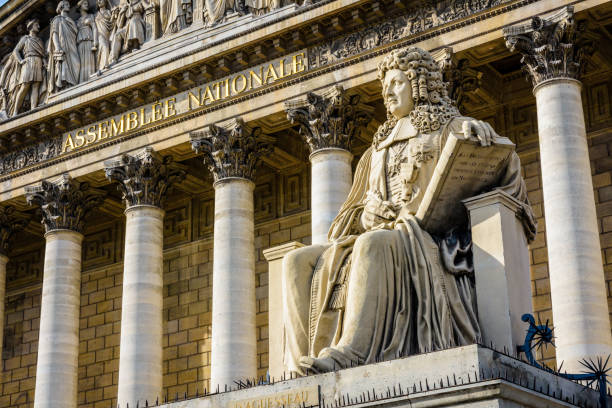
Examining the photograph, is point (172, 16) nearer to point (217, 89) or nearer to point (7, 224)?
point (217, 89)

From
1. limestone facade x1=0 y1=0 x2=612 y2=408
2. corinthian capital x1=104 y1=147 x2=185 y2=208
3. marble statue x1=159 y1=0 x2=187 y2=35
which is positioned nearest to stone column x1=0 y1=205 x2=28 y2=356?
limestone facade x1=0 y1=0 x2=612 y2=408

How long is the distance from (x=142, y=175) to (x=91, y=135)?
68.8 inches

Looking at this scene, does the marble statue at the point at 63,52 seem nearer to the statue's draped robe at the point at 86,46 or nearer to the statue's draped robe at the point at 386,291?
the statue's draped robe at the point at 86,46

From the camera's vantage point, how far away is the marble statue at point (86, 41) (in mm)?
23141

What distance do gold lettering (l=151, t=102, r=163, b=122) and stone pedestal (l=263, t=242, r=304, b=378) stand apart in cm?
1220

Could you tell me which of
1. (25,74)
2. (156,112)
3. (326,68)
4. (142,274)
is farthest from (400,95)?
(25,74)

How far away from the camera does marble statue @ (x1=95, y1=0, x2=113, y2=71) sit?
22.9m

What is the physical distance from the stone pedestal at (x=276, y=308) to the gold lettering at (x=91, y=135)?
43.5 feet

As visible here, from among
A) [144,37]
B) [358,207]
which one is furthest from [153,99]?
[358,207]

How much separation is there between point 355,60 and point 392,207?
1054 cm

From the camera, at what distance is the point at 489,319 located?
767 cm

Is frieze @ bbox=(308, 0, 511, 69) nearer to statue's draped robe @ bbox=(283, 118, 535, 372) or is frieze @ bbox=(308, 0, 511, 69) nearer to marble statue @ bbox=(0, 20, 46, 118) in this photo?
marble statue @ bbox=(0, 20, 46, 118)

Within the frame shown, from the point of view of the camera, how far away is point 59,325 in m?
21.3

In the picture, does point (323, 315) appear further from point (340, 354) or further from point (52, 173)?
point (52, 173)
